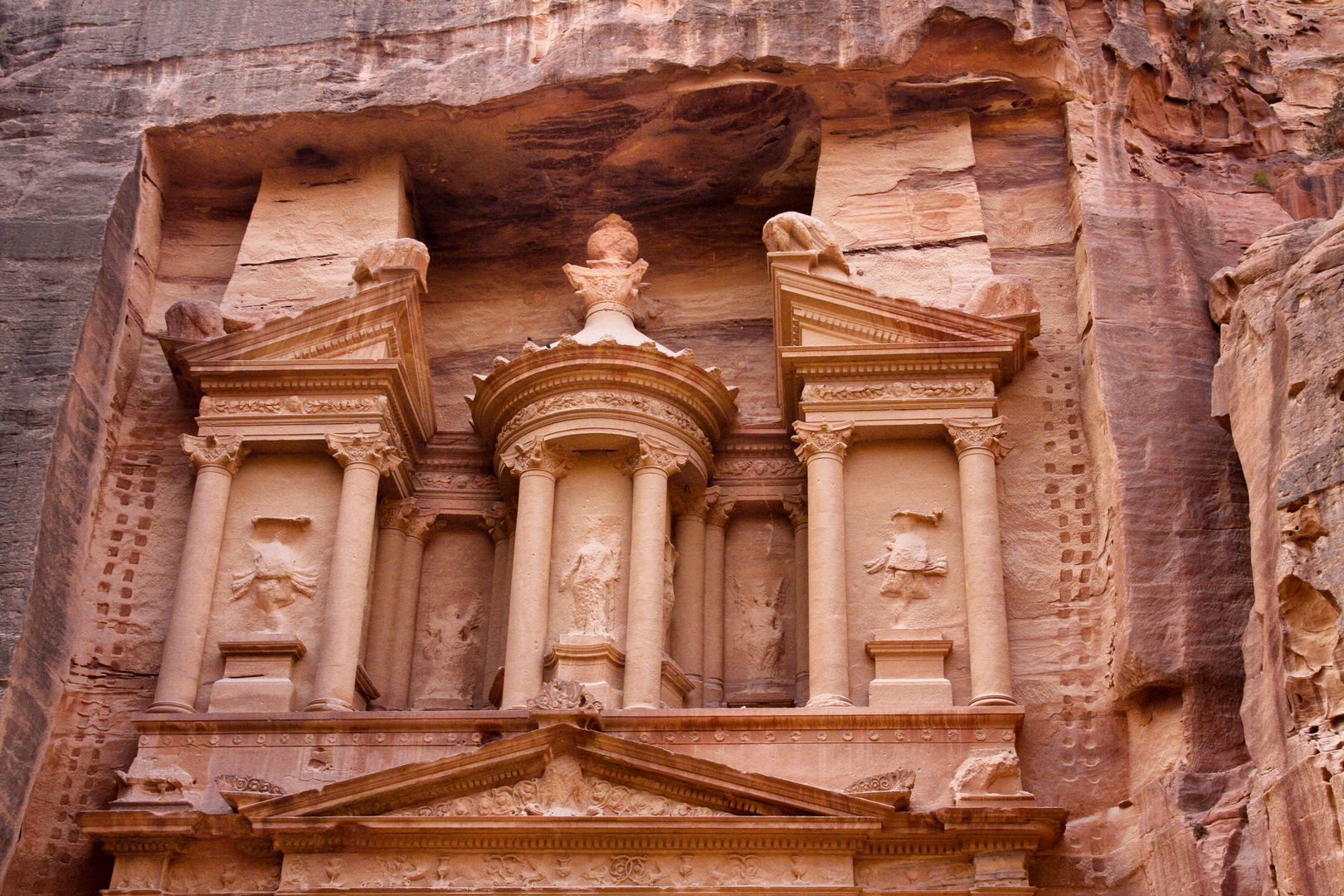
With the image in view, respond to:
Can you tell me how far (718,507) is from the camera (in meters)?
13.9

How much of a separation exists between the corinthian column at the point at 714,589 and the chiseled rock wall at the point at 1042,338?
6.70ft

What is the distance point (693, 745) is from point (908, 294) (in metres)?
4.25

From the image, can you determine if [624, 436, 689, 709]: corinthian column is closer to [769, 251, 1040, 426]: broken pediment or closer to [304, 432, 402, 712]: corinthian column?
[769, 251, 1040, 426]: broken pediment

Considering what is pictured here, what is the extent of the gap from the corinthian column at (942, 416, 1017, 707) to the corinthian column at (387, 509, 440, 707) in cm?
421

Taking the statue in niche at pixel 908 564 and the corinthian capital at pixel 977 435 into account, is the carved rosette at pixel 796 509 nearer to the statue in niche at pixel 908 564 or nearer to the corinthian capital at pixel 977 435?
the statue in niche at pixel 908 564

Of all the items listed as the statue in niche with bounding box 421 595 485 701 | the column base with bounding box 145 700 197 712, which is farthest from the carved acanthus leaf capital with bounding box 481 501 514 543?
the column base with bounding box 145 700 197 712

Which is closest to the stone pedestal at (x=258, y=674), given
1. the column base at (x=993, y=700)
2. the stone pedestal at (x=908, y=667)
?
the stone pedestal at (x=908, y=667)

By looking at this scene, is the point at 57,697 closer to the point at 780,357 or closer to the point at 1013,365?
the point at 780,357

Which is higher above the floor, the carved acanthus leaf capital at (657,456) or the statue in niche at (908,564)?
the carved acanthus leaf capital at (657,456)

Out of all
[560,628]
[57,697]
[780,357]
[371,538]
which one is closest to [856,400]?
[780,357]

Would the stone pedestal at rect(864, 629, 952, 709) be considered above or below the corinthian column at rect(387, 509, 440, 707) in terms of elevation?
below

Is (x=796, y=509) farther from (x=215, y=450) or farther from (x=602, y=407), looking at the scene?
(x=215, y=450)

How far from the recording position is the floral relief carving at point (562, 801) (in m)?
11.2

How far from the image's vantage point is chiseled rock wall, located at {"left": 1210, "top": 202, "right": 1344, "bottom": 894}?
9547 millimetres
